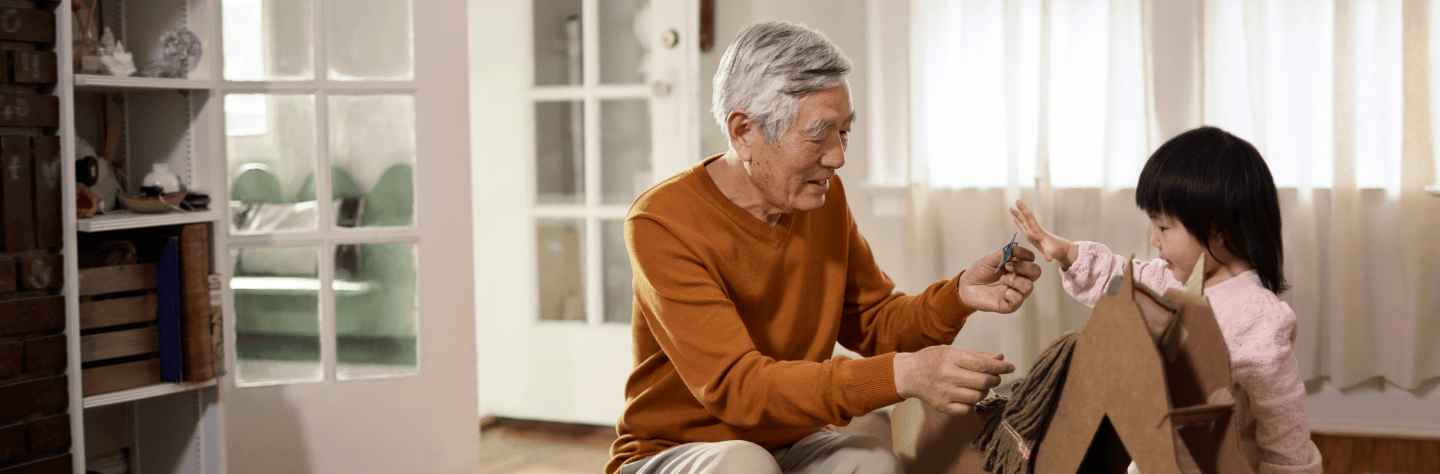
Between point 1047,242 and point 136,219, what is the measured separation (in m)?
1.63

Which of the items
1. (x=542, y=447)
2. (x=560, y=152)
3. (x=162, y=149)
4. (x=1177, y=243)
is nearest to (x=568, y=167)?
(x=560, y=152)

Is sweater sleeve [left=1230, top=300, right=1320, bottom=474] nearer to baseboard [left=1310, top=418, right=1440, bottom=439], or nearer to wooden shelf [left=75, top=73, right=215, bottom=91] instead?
baseboard [left=1310, top=418, right=1440, bottom=439]

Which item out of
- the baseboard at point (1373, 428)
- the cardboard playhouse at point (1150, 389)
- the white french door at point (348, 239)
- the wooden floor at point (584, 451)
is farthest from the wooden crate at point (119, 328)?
the baseboard at point (1373, 428)

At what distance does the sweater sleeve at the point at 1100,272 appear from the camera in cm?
146

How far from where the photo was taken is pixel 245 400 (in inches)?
86.7

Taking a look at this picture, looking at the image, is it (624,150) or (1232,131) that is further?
(624,150)

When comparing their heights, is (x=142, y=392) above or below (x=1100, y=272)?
below

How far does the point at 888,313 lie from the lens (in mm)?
1436

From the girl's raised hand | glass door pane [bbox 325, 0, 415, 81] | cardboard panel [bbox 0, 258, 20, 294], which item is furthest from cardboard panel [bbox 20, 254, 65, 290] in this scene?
the girl's raised hand

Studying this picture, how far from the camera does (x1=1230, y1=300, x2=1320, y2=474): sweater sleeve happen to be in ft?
3.77

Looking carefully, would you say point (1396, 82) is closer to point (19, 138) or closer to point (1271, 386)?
point (1271, 386)

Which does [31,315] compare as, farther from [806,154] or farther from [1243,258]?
[1243,258]

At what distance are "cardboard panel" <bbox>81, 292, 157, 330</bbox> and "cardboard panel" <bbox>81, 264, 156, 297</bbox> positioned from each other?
0.02 meters

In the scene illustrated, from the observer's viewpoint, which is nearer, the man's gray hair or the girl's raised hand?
the man's gray hair
